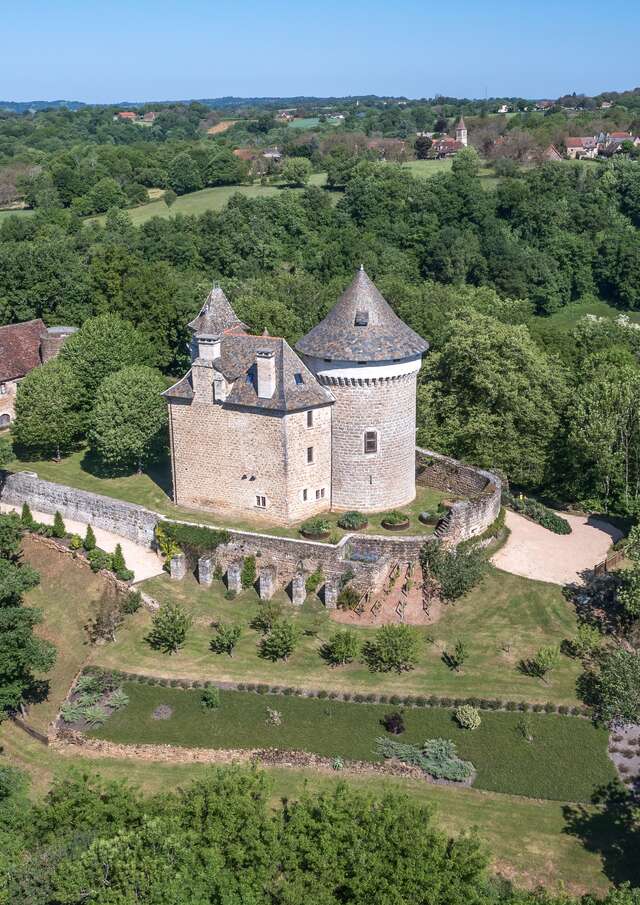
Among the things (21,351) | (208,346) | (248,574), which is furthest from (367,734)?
(21,351)

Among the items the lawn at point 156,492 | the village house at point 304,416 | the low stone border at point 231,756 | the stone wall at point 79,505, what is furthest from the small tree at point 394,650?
the stone wall at point 79,505

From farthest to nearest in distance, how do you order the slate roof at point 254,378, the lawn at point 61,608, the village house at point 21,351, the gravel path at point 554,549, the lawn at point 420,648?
the village house at point 21,351
the gravel path at point 554,549
the slate roof at point 254,378
the lawn at point 61,608
the lawn at point 420,648

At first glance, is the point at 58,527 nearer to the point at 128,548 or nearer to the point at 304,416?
the point at 128,548

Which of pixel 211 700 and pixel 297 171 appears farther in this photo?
pixel 297 171

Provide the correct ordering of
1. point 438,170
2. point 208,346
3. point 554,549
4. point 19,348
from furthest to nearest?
point 438,170 → point 19,348 → point 554,549 → point 208,346

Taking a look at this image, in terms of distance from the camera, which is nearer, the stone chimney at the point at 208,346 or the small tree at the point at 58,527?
the stone chimney at the point at 208,346

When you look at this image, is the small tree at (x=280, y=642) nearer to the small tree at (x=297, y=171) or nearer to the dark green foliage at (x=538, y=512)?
the dark green foliage at (x=538, y=512)
